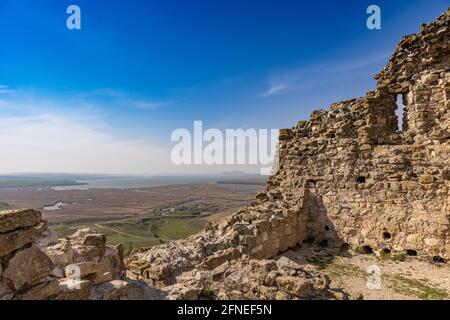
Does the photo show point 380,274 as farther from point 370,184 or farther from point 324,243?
point 370,184

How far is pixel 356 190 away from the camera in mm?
9875

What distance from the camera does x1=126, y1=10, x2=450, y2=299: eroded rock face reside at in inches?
330

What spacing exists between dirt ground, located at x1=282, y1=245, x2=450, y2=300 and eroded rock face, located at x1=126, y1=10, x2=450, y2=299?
0.48 meters

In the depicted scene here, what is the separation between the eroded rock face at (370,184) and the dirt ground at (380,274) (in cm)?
48

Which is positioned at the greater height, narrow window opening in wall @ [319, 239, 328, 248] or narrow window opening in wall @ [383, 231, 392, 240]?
narrow window opening in wall @ [383, 231, 392, 240]

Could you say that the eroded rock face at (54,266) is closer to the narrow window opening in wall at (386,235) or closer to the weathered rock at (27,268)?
the weathered rock at (27,268)

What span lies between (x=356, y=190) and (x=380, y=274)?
2.95m

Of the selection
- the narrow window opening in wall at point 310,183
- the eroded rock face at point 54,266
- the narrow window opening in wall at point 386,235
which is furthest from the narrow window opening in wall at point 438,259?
the eroded rock face at point 54,266

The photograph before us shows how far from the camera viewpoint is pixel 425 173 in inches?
347

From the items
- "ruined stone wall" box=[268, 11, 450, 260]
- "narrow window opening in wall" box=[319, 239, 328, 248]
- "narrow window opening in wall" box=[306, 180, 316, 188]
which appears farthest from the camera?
→ "narrow window opening in wall" box=[306, 180, 316, 188]
